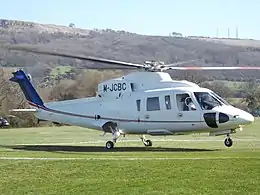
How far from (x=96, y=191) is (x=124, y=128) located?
14.4 metres

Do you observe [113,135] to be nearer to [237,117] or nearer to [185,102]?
[185,102]

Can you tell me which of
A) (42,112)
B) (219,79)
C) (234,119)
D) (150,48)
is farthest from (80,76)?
(150,48)

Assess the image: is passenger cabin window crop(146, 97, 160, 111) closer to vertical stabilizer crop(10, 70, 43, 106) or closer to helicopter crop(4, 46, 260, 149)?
helicopter crop(4, 46, 260, 149)

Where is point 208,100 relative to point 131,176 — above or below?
above

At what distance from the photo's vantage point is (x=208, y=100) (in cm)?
2473

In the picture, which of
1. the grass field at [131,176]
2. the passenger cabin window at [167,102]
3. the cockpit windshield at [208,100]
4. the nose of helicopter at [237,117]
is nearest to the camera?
the grass field at [131,176]

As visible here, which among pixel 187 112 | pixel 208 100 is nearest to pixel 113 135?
→ pixel 187 112

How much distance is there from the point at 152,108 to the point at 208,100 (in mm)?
2462

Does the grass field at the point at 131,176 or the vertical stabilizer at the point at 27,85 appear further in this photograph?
the vertical stabilizer at the point at 27,85

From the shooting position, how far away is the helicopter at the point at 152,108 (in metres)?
24.5

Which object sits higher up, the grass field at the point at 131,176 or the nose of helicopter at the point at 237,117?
the nose of helicopter at the point at 237,117

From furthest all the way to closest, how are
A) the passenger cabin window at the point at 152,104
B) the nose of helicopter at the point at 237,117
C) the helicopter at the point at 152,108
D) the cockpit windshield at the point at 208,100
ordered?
the passenger cabin window at the point at 152,104, the cockpit windshield at the point at 208,100, the helicopter at the point at 152,108, the nose of helicopter at the point at 237,117

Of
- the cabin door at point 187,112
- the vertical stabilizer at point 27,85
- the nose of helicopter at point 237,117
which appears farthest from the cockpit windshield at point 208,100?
the vertical stabilizer at point 27,85

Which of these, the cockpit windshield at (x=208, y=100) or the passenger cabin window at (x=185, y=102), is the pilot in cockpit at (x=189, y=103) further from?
the cockpit windshield at (x=208, y=100)
